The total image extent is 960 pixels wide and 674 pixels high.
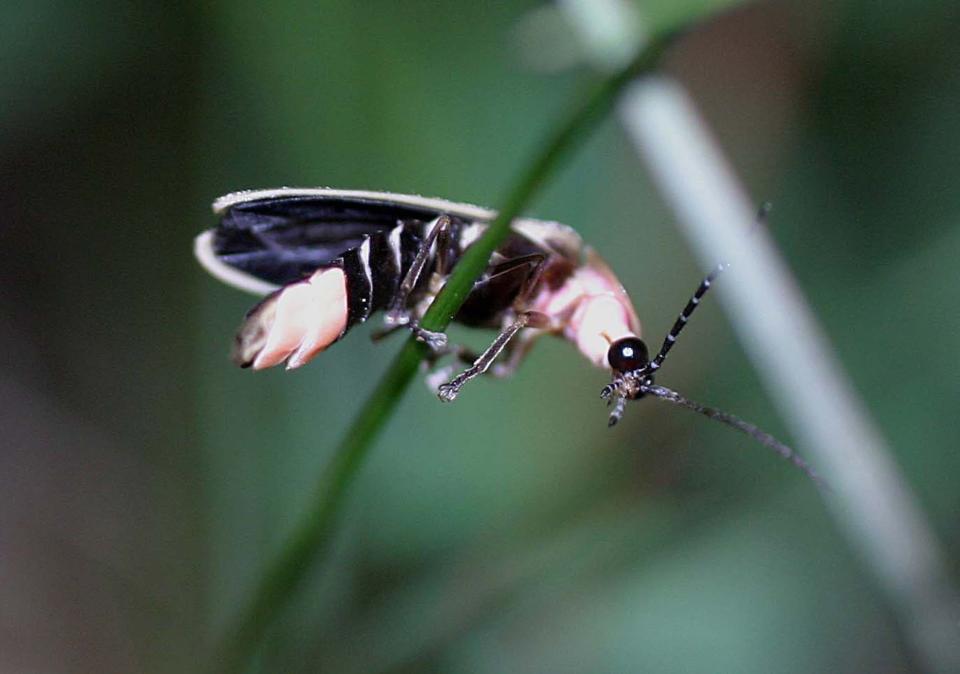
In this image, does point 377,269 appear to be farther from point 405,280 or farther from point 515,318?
point 515,318

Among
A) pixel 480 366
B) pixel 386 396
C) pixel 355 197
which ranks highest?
pixel 355 197

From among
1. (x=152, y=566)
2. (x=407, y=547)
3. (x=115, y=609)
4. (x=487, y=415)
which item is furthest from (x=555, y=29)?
(x=115, y=609)

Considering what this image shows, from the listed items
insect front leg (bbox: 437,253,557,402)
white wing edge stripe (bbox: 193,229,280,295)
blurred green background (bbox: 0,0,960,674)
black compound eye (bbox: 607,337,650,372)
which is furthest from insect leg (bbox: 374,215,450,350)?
blurred green background (bbox: 0,0,960,674)

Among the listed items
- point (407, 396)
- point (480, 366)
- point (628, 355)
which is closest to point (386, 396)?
point (480, 366)

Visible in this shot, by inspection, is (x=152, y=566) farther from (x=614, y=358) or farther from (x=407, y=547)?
(x=614, y=358)

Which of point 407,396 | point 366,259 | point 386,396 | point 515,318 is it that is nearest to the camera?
point 386,396

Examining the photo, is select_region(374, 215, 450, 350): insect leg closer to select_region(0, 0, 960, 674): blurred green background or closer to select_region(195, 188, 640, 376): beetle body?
select_region(195, 188, 640, 376): beetle body

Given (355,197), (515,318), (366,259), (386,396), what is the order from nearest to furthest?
(386,396), (355,197), (366,259), (515,318)

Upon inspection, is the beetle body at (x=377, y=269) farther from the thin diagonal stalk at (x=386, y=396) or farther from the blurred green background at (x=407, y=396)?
the blurred green background at (x=407, y=396)
